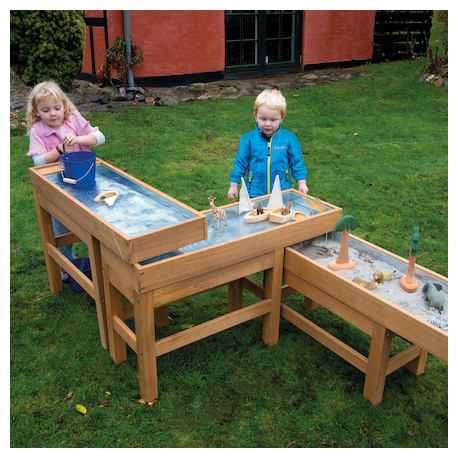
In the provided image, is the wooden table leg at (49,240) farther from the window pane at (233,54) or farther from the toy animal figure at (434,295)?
the window pane at (233,54)

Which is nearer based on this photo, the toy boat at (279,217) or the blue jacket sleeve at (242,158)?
the toy boat at (279,217)

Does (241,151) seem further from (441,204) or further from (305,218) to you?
(441,204)

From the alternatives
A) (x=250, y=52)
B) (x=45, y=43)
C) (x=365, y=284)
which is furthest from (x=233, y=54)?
(x=365, y=284)

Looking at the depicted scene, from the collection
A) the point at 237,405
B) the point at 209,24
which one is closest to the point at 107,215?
the point at 237,405

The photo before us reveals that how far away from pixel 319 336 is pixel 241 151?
1670 millimetres

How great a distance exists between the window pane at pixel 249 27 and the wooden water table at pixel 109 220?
9351mm

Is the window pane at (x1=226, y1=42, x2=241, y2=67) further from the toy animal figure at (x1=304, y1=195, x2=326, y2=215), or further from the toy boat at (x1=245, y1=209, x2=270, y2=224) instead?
the toy boat at (x1=245, y1=209, x2=270, y2=224)

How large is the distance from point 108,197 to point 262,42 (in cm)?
1027

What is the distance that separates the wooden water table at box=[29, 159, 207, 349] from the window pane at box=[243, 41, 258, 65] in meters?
9.28

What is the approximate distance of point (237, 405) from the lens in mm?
2938

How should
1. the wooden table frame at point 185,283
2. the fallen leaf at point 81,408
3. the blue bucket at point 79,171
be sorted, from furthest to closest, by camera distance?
the blue bucket at point 79,171 → the fallen leaf at point 81,408 → the wooden table frame at point 185,283

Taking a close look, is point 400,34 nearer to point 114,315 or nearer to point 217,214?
point 217,214

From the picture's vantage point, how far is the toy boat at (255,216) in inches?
127

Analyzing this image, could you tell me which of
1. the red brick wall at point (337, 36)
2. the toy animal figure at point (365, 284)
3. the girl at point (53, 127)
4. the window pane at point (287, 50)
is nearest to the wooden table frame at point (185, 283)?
the toy animal figure at point (365, 284)
